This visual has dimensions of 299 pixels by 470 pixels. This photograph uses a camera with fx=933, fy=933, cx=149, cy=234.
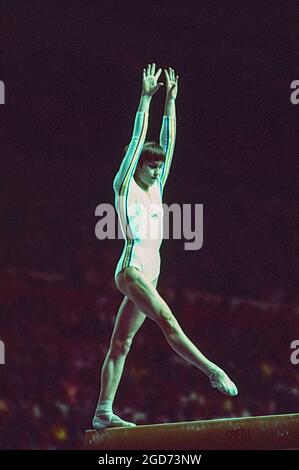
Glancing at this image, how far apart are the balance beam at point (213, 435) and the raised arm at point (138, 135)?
4.38 feet

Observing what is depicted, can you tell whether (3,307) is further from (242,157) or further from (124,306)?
(242,157)

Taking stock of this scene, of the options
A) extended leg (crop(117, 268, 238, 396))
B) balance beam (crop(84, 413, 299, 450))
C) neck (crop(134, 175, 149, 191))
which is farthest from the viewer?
neck (crop(134, 175, 149, 191))

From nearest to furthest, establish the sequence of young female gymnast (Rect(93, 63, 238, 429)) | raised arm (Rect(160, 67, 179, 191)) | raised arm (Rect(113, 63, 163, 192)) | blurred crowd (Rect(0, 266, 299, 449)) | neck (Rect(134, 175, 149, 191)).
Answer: young female gymnast (Rect(93, 63, 238, 429)) → raised arm (Rect(113, 63, 163, 192)) → neck (Rect(134, 175, 149, 191)) → raised arm (Rect(160, 67, 179, 191)) → blurred crowd (Rect(0, 266, 299, 449))

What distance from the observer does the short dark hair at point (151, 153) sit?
17.1 feet

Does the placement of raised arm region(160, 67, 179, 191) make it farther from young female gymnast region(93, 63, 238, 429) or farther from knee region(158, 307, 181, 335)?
knee region(158, 307, 181, 335)

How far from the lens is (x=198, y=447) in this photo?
15.4 feet

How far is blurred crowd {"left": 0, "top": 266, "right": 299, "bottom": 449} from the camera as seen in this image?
5.75 m

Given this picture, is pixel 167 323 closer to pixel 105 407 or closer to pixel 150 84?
pixel 105 407

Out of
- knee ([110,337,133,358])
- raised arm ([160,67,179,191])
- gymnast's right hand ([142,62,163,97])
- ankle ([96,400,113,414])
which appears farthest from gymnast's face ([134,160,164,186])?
ankle ([96,400,113,414])

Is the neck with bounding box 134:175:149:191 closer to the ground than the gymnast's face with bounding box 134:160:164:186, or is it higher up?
closer to the ground

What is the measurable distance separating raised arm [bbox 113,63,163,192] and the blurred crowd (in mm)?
900

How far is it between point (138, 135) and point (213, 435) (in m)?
1.64
